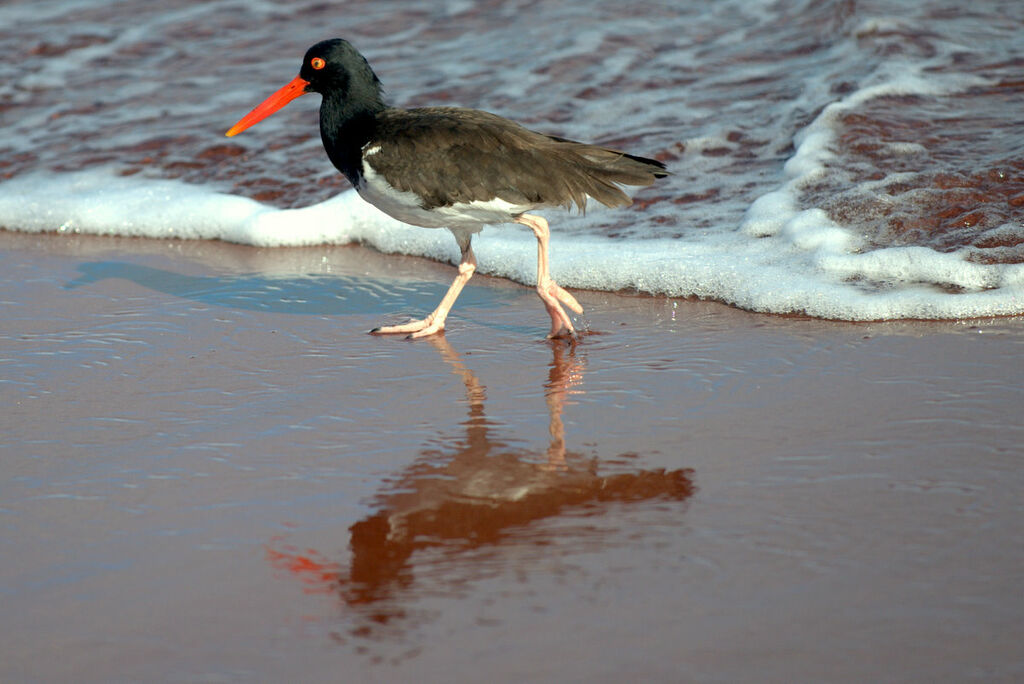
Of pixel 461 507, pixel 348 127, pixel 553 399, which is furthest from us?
pixel 348 127

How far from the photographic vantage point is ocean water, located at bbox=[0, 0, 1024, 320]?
220 inches

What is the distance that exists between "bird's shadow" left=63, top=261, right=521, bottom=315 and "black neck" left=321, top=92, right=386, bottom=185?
667 millimetres

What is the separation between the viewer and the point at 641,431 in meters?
3.79

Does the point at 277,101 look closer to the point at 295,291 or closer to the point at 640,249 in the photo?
the point at 295,291

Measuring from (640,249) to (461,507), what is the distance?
2.92 m

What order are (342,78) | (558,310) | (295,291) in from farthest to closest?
1. (295,291)
2. (342,78)
3. (558,310)

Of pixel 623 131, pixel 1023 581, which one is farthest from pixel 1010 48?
pixel 1023 581

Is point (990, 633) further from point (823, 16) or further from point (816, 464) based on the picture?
point (823, 16)

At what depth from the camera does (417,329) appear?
16.6 feet

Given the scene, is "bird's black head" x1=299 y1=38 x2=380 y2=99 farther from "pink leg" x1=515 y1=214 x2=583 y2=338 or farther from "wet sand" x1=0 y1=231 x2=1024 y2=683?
"pink leg" x1=515 y1=214 x2=583 y2=338

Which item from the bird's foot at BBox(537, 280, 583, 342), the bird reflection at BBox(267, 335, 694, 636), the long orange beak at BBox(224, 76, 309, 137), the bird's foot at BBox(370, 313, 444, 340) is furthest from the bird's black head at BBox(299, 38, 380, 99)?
the bird reflection at BBox(267, 335, 694, 636)

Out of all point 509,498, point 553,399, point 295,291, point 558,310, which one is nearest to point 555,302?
point 558,310

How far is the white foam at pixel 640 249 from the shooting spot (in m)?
5.06

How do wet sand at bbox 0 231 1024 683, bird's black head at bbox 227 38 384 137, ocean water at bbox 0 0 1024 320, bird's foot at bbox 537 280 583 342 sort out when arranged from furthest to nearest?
ocean water at bbox 0 0 1024 320 → bird's black head at bbox 227 38 384 137 → bird's foot at bbox 537 280 583 342 → wet sand at bbox 0 231 1024 683
